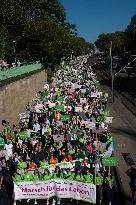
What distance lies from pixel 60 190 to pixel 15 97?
17946 mm

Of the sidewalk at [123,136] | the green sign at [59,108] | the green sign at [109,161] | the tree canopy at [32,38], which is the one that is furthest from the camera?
the tree canopy at [32,38]

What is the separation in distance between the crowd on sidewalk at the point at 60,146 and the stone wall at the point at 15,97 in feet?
3.10

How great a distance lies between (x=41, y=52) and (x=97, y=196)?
45.9 m

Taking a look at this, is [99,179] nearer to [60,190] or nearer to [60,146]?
[60,190]

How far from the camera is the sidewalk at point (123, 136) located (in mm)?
21556

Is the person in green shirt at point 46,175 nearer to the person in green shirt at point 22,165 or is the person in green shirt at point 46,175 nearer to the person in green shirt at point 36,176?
the person in green shirt at point 36,176

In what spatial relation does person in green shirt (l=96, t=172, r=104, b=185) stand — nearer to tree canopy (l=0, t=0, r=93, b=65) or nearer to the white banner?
the white banner

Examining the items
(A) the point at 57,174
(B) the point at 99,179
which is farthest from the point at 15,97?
(B) the point at 99,179

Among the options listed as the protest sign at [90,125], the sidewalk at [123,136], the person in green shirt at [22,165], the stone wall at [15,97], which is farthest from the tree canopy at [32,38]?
the person in green shirt at [22,165]

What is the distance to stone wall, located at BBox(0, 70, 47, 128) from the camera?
101 ft

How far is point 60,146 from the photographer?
78.2ft

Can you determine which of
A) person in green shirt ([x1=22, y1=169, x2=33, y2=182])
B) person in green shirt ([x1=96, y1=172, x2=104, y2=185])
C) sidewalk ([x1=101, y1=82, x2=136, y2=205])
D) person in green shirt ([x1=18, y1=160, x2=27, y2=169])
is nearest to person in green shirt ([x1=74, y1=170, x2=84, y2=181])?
person in green shirt ([x1=96, y1=172, x2=104, y2=185])

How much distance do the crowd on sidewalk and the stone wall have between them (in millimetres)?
946

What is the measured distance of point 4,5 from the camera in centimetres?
5003
